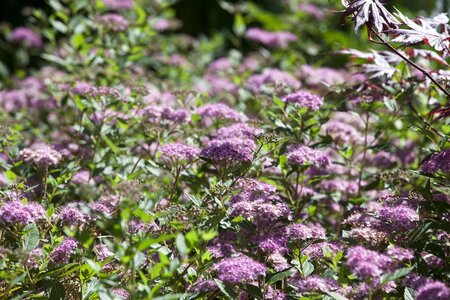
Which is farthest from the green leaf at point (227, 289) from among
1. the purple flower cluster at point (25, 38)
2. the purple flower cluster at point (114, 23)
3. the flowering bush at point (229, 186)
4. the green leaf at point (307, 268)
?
the purple flower cluster at point (25, 38)

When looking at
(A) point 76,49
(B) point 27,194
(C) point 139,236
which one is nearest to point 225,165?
(C) point 139,236

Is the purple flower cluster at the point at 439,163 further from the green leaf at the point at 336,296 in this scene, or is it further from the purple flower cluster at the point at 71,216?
the purple flower cluster at the point at 71,216

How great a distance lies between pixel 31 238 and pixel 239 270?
71cm

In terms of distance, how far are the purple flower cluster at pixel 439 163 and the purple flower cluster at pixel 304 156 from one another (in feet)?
1.29

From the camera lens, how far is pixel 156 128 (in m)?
2.61

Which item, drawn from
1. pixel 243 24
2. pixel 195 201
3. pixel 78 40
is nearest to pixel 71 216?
pixel 195 201

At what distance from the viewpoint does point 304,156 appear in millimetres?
2238

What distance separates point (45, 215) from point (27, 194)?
1.86 feet

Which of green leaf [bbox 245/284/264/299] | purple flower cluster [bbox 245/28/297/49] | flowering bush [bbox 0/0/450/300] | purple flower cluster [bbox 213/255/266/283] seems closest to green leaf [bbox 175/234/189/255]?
flowering bush [bbox 0/0/450/300]

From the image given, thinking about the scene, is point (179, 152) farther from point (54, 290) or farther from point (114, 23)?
point (114, 23)

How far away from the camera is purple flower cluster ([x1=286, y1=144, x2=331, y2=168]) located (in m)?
2.22

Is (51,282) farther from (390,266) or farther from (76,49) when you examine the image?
(76,49)

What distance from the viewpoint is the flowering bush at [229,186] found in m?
Result: 1.80

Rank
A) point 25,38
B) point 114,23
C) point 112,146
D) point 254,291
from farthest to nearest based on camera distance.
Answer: point 25,38
point 114,23
point 112,146
point 254,291
